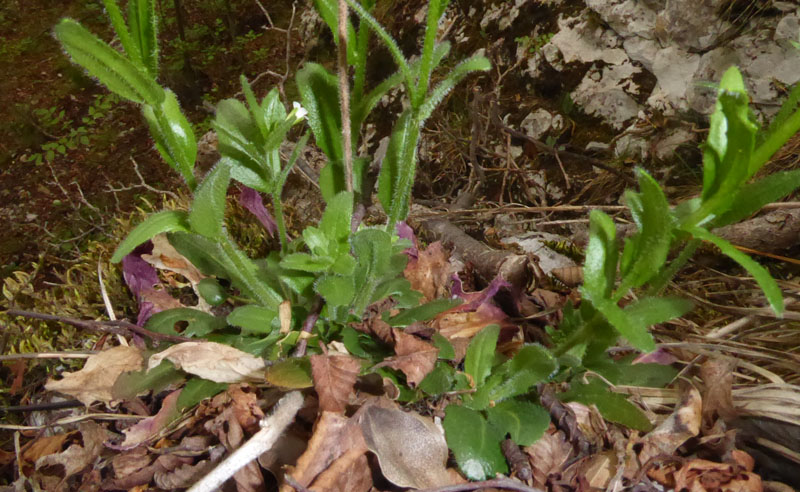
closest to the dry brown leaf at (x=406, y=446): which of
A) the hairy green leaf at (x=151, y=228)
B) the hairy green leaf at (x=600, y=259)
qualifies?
the hairy green leaf at (x=600, y=259)

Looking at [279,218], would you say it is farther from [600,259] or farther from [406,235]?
[600,259]

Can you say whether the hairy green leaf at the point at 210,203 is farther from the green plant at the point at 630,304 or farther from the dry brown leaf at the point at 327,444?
the green plant at the point at 630,304

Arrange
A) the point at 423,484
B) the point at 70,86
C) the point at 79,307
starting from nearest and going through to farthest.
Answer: the point at 423,484 → the point at 79,307 → the point at 70,86

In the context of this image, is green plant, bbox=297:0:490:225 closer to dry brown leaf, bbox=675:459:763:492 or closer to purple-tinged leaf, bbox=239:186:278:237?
purple-tinged leaf, bbox=239:186:278:237

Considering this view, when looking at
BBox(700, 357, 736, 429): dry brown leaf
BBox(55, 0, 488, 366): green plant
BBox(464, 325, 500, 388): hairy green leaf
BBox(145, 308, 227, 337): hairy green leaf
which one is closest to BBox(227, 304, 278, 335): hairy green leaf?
BBox(55, 0, 488, 366): green plant

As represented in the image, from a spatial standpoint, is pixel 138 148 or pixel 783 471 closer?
pixel 783 471

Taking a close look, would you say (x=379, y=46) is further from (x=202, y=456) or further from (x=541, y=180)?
(x=202, y=456)

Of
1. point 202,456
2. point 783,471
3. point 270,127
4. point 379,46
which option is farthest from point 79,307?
point 379,46

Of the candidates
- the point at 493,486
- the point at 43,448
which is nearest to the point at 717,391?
the point at 493,486
